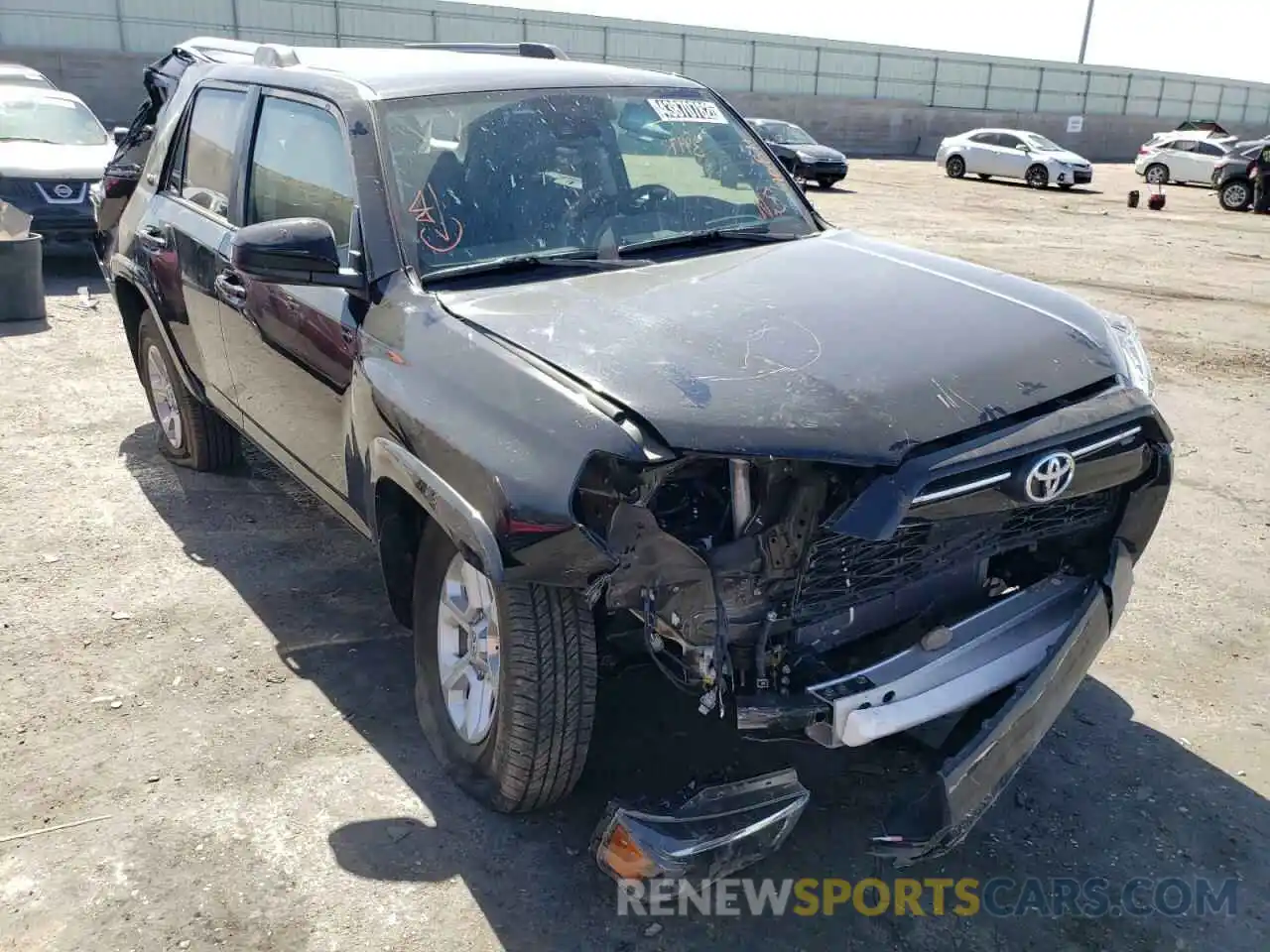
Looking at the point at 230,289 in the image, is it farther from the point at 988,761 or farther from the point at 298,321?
the point at 988,761

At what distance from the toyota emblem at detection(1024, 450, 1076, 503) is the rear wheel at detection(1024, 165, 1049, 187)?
89.6 ft

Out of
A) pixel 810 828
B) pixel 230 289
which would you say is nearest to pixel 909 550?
pixel 810 828

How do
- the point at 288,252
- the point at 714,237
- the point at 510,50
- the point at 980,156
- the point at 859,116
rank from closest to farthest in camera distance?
the point at 288,252 < the point at 714,237 < the point at 510,50 < the point at 980,156 < the point at 859,116

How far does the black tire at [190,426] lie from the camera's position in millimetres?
5488

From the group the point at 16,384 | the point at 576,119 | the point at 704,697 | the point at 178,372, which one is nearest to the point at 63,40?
the point at 16,384

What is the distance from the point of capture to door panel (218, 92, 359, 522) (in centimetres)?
355

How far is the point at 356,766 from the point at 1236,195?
2470 centimetres

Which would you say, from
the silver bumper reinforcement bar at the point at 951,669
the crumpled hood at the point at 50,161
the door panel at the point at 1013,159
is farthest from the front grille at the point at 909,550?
the door panel at the point at 1013,159

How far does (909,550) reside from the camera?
279cm

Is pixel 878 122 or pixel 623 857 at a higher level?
pixel 623 857

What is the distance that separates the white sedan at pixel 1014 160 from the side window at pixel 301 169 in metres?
26.5

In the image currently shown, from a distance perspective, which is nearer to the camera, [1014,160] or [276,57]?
[276,57]

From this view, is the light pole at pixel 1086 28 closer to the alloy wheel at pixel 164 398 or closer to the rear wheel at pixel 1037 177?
the rear wheel at pixel 1037 177

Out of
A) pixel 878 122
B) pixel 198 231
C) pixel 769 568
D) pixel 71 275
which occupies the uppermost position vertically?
pixel 198 231
